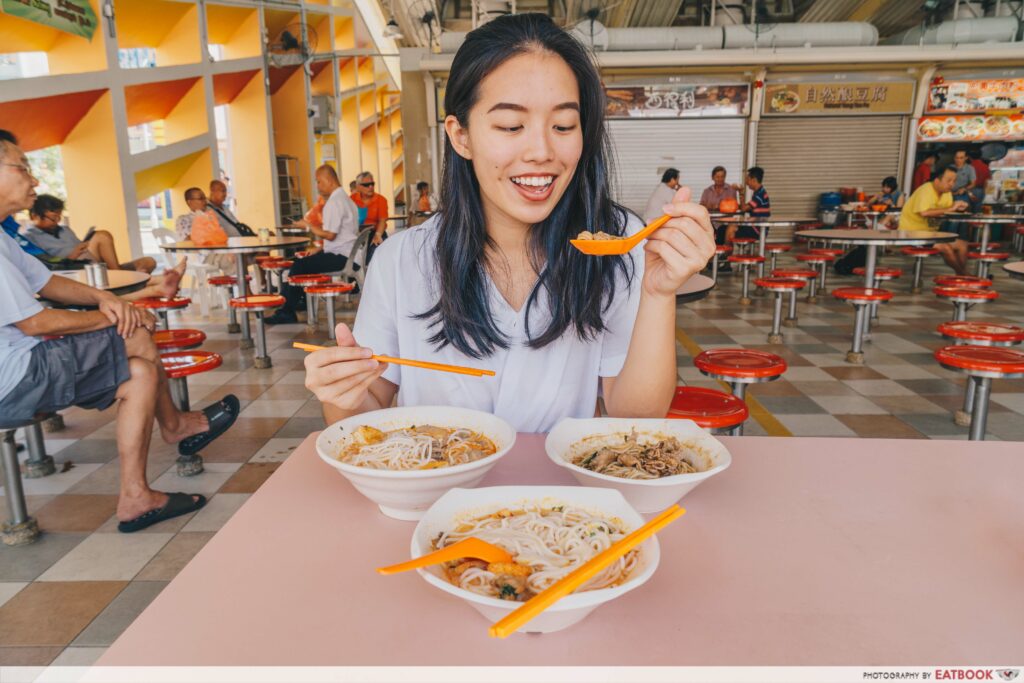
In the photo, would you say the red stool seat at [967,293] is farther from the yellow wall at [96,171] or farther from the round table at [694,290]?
the yellow wall at [96,171]

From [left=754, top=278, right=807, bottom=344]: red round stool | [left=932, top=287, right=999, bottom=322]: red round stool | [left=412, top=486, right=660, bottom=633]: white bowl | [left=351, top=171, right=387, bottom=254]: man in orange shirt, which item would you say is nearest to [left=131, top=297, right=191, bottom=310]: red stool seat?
[left=351, top=171, right=387, bottom=254]: man in orange shirt

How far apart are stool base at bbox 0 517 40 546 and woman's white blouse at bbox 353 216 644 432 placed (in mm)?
1789

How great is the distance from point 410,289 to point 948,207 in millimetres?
7389

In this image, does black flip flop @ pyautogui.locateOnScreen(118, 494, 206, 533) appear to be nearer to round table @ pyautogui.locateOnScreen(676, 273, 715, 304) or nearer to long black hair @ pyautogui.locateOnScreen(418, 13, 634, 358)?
long black hair @ pyautogui.locateOnScreen(418, 13, 634, 358)

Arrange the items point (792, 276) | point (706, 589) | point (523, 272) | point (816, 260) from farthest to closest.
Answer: point (816, 260) → point (792, 276) → point (523, 272) → point (706, 589)

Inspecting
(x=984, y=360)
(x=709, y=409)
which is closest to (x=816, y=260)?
(x=984, y=360)

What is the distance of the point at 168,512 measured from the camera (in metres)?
2.53

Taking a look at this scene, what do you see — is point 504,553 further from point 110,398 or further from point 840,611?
point 110,398

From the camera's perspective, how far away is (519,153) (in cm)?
121

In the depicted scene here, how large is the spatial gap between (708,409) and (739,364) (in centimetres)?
52

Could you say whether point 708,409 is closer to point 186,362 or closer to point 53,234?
point 186,362

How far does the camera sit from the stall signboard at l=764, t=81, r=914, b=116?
11.4 m

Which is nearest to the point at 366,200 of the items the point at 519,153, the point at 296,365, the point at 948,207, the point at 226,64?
the point at 226,64

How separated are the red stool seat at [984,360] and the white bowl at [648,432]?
2390 mm
